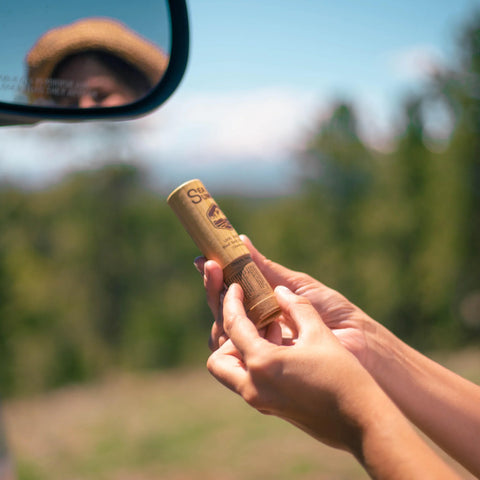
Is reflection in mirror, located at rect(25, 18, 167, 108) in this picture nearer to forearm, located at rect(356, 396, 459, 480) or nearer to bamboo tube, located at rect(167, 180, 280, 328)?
bamboo tube, located at rect(167, 180, 280, 328)

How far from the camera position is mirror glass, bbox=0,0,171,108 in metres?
1.08

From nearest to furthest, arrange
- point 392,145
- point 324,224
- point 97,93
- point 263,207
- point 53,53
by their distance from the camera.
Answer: point 53,53, point 97,93, point 392,145, point 324,224, point 263,207

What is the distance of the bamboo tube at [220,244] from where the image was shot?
161 cm

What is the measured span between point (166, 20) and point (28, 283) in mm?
12213

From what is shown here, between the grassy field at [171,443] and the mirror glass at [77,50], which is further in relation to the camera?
the grassy field at [171,443]

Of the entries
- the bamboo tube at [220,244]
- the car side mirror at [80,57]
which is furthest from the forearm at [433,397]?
the car side mirror at [80,57]

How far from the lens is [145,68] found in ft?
4.77

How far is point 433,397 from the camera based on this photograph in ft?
5.66

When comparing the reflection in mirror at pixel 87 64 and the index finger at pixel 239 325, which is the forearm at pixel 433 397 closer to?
the index finger at pixel 239 325

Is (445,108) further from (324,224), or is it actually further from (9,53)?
(9,53)

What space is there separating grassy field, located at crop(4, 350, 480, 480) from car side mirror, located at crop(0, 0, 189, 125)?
403 centimetres

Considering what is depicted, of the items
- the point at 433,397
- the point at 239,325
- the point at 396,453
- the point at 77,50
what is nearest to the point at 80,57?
the point at 77,50

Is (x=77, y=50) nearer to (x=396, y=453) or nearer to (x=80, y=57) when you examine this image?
(x=80, y=57)

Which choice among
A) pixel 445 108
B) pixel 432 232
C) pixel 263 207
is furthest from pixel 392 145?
pixel 263 207
